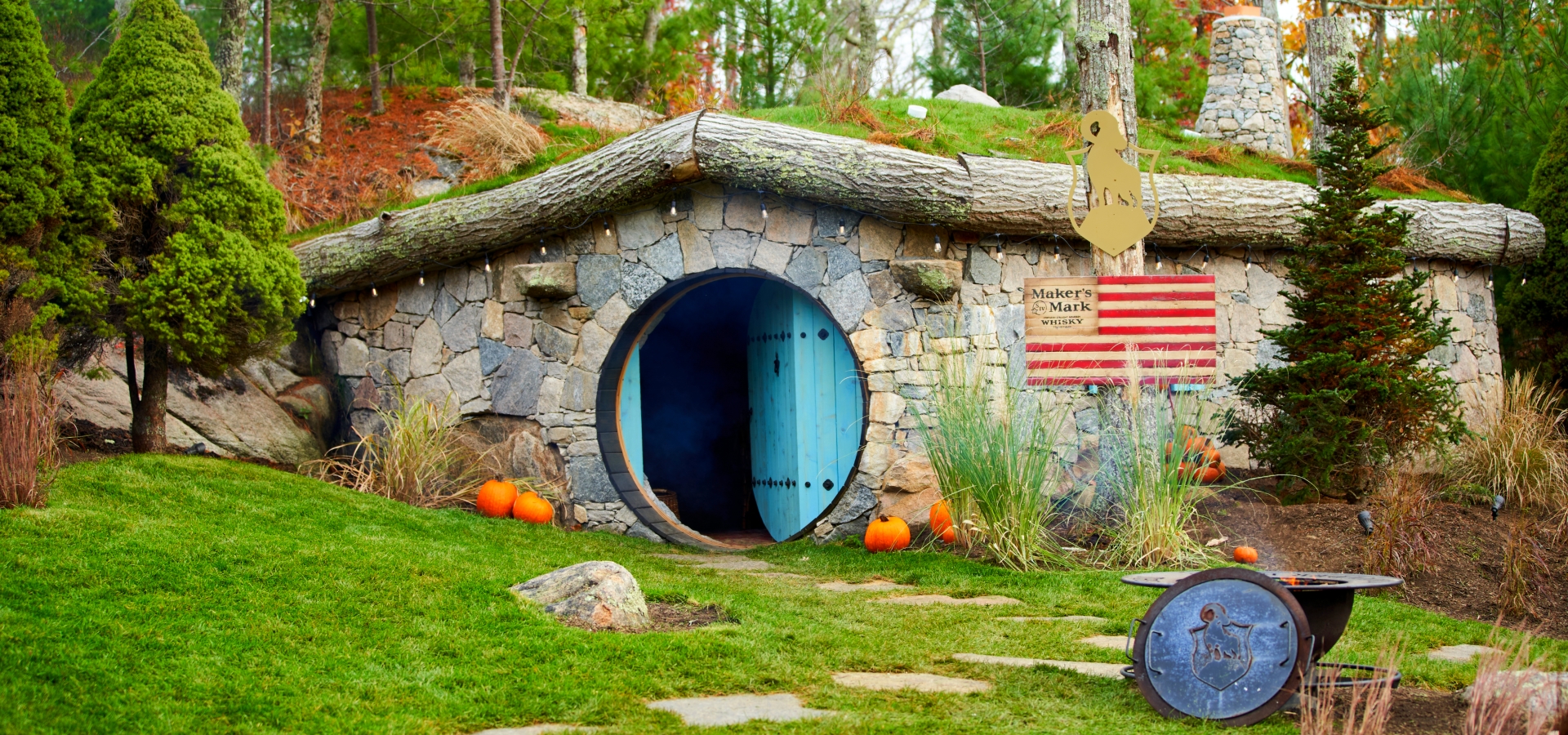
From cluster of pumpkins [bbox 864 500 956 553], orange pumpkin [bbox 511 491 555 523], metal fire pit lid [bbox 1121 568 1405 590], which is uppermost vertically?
metal fire pit lid [bbox 1121 568 1405 590]

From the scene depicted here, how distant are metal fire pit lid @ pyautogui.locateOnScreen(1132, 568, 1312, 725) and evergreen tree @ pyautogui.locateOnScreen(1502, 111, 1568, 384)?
20.8ft

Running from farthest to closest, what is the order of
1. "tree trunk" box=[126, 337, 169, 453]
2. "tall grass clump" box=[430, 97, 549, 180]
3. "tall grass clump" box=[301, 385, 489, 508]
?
1. "tall grass clump" box=[430, 97, 549, 180]
2. "tall grass clump" box=[301, 385, 489, 508]
3. "tree trunk" box=[126, 337, 169, 453]

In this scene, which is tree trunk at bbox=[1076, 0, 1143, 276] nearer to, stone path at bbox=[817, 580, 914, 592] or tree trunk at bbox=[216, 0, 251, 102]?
stone path at bbox=[817, 580, 914, 592]

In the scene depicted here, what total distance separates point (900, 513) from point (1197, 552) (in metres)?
1.72

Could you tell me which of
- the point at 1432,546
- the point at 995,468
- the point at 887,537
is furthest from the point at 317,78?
the point at 1432,546

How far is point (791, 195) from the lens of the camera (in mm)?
6578

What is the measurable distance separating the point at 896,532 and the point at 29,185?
449 centimetres

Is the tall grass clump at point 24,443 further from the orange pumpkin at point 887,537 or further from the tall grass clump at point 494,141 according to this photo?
the orange pumpkin at point 887,537

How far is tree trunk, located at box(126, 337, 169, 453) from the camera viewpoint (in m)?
5.83

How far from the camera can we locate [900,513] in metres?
6.56

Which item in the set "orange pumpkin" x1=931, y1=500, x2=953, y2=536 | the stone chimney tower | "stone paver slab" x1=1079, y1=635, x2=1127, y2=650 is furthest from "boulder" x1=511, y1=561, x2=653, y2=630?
the stone chimney tower

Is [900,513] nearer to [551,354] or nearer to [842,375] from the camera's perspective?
[842,375]

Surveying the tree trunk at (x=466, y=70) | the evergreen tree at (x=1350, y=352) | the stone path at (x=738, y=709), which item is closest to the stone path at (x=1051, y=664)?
the stone path at (x=738, y=709)

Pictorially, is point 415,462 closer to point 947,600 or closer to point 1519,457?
point 947,600
